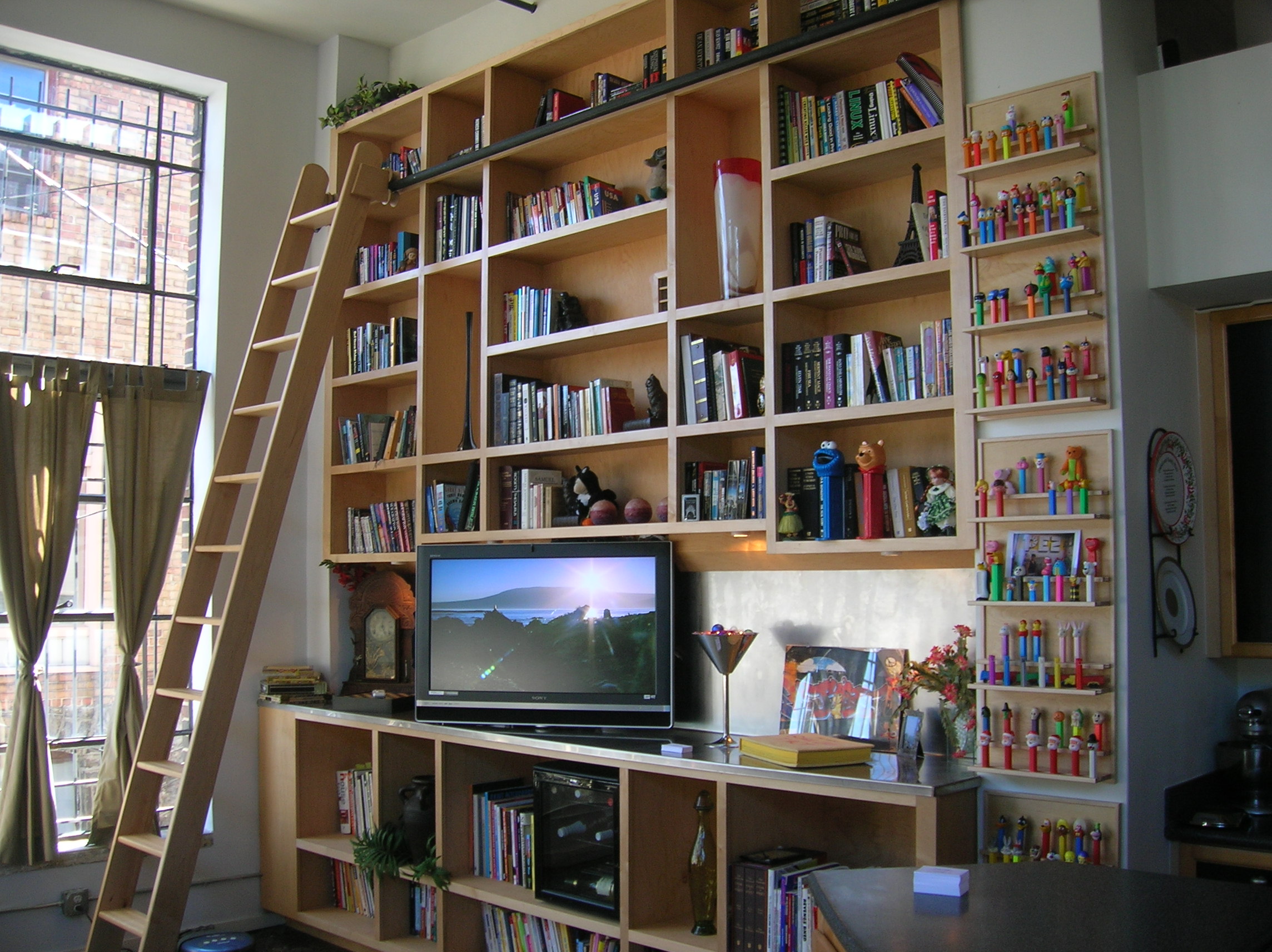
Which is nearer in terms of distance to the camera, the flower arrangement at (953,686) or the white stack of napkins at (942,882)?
the white stack of napkins at (942,882)

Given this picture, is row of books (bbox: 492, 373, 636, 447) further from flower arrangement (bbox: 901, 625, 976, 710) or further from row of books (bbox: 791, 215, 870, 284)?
flower arrangement (bbox: 901, 625, 976, 710)

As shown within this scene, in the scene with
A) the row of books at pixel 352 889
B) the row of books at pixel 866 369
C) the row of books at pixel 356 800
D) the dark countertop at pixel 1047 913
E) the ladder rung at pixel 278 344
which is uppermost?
the ladder rung at pixel 278 344

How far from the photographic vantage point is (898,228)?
133 inches

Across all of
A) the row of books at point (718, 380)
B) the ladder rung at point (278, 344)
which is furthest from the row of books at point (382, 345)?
the row of books at point (718, 380)

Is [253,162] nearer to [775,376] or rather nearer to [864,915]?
[775,376]

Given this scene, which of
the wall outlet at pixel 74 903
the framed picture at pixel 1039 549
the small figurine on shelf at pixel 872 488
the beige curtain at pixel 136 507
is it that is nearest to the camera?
the framed picture at pixel 1039 549

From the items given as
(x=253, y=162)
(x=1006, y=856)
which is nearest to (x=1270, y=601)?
(x=1006, y=856)

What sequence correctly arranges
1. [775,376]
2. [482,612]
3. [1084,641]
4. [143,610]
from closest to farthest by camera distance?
[1084,641] → [775,376] → [482,612] → [143,610]

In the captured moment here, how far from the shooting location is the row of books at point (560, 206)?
3949mm

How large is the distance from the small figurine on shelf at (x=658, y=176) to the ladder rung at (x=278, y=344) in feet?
4.17

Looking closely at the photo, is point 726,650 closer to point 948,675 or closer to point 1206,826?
point 948,675

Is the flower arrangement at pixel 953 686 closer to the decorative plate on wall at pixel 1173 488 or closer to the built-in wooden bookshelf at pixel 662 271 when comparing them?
the built-in wooden bookshelf at pixel 662 271

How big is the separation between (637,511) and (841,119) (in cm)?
137

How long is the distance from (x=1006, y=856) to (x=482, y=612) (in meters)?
2.00
